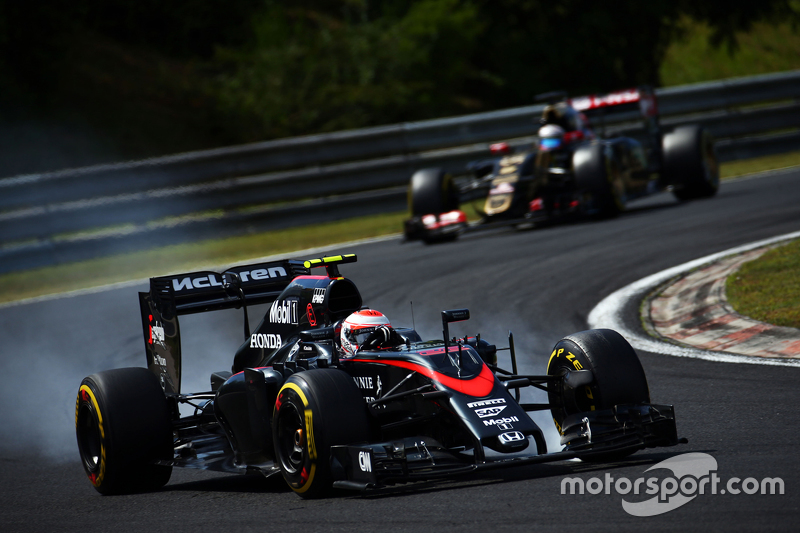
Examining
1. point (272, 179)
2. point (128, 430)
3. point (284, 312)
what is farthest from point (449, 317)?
point (272, 179)

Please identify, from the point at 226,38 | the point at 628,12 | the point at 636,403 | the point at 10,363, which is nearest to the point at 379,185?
the point at 10,363

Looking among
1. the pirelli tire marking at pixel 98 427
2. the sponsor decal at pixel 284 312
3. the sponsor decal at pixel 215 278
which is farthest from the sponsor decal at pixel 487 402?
the sponsor decal at pixel 215 278

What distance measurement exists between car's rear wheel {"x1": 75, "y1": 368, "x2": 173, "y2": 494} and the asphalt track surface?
0.48 feet

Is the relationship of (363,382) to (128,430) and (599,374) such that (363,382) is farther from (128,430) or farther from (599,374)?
(128,430)

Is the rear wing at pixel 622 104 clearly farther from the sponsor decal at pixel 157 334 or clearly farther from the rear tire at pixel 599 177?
the sponsor decal at pixel 157 334

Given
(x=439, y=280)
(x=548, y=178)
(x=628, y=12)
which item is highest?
(x=628, y=12)

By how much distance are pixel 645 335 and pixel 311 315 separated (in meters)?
3.27

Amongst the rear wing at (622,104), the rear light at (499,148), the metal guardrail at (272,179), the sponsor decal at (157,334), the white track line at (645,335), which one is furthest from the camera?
the rear wing at (622,104)

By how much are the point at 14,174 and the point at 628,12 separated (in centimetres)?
1631

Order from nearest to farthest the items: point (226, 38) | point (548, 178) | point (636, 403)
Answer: point (636, 403)
point (548, 178)
point (226, 38)

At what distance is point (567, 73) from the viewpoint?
28.0 meters

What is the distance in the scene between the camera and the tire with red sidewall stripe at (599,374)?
5.71m

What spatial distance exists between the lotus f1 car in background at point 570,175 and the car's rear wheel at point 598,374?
7828 millimetres

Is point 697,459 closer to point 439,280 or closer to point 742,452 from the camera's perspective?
point 742,452
